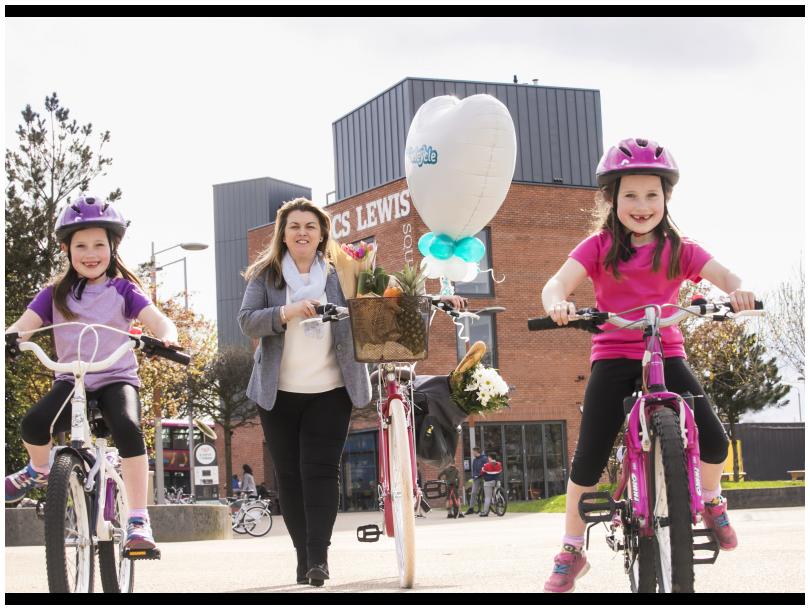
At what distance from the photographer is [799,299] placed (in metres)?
34.6

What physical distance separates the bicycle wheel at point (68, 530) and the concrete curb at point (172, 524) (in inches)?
446

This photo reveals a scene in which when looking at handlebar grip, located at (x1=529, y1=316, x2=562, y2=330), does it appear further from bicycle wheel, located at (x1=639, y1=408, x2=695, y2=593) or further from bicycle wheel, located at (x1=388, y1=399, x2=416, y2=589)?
bicycle wheel, located at (x1=388, y1=399, x2=416, y2=589)

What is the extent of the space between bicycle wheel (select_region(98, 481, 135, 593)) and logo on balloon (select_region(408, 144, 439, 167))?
6582 mm

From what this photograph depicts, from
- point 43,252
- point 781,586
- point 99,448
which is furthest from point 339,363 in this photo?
point 43,252

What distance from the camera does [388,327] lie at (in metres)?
5.81

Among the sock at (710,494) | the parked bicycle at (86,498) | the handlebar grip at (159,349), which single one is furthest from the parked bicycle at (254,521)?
the sock at (710,494)

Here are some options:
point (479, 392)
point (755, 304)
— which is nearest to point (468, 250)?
point (479, 392)

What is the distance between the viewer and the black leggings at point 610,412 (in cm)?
481

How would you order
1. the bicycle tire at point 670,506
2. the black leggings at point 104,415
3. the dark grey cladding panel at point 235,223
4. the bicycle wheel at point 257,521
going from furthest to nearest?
the dark grey cladding panel at point 235,223 < the bicycle wheel at point 257,521 < the black leggings at point 104,415 < the bicycle tire at point 670,506

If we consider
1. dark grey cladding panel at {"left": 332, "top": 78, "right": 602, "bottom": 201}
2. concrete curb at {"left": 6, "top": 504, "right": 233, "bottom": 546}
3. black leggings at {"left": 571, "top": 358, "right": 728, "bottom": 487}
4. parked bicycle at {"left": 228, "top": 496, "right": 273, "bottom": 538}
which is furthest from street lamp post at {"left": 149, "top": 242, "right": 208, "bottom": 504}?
black leggings at {"left": 571, "top": 358, "right": 728, "bottom": 487}

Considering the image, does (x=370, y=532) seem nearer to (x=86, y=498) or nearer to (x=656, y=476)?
(x=86, y=498)

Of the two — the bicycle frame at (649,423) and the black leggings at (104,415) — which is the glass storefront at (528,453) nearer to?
the black leggings at (104,415)

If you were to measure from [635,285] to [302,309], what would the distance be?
5.69 feet

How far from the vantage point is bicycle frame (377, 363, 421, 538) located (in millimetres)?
6035
